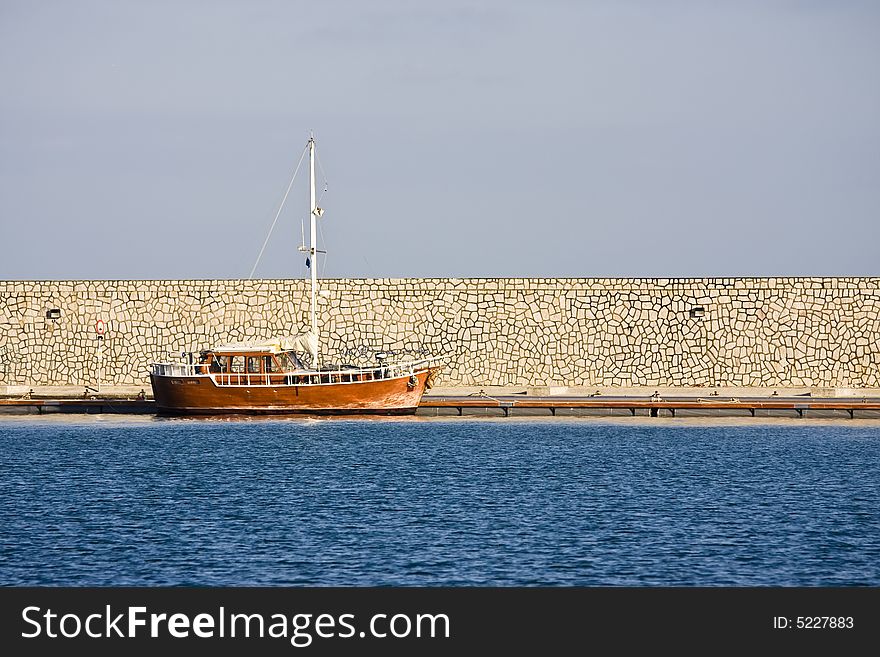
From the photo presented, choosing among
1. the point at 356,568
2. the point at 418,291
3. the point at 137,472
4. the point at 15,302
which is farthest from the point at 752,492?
the point at 15,302

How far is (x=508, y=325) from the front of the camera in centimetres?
4953

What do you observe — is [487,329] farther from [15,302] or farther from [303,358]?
[15,302]

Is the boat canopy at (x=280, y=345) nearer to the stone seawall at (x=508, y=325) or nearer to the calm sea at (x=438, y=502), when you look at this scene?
the calm sea at (x=438, y=502)

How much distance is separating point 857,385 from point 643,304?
773cm

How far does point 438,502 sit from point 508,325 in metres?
18.1

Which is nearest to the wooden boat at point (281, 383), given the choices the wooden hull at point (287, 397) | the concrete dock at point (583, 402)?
the wooden hull at point (287, 397)

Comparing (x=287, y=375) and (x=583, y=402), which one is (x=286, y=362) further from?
(x=583, y=402)

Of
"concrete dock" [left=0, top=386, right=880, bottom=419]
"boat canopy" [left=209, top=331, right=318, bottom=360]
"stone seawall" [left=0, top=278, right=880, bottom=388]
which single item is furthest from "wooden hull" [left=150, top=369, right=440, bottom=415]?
"stone seawall" [left=0, top=278, right=880, bottom=388]

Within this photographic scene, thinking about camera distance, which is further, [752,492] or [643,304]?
[643,304]

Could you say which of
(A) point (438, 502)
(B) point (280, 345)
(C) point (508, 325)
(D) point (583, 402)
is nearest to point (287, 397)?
(B) point (280, 345)

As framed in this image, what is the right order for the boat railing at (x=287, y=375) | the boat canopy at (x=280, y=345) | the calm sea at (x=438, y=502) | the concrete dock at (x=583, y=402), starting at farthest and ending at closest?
the boat railing at (x=287, y=375) < the boat canopy at (x=280, y=345) < the concrete dock at (x=583, y=402) < the calm sea at (x=438, y=502)

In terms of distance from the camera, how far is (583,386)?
1971 inches

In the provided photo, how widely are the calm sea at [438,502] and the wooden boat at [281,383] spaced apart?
29.0 inches

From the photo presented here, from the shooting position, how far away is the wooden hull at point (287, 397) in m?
46.5
